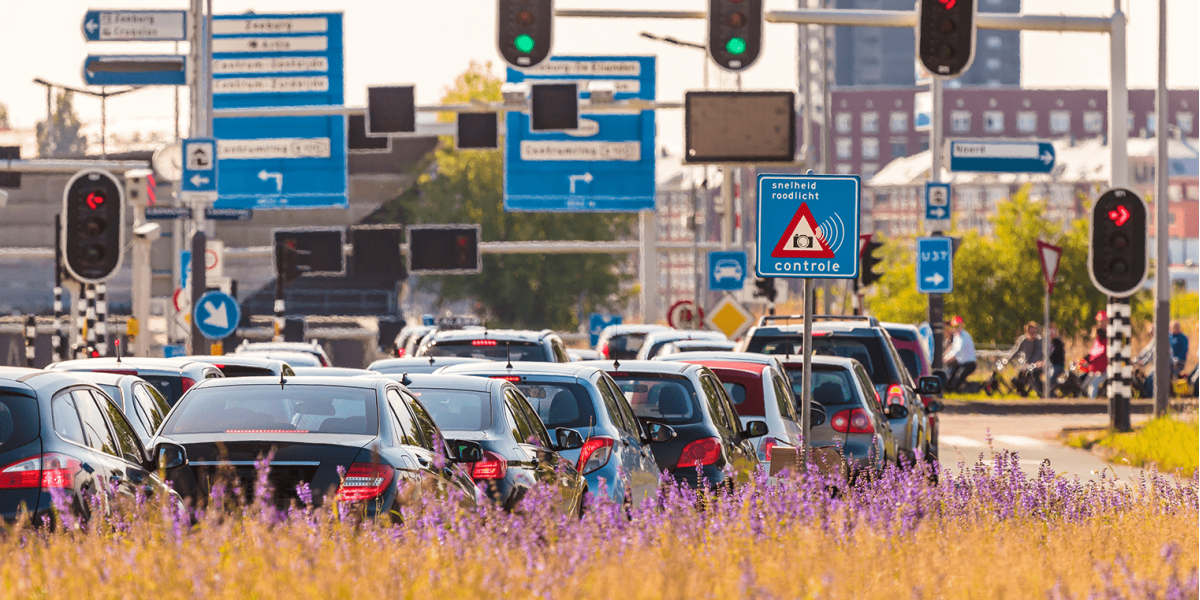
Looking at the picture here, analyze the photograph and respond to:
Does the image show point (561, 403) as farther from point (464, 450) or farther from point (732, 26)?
point (732, 26)

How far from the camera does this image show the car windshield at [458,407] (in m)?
11.4

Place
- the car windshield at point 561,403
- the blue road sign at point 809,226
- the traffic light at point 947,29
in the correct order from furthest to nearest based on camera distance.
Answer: the traffic light at point 947,29, the blue road sign at point 809,226, the car windshield at point 561,403

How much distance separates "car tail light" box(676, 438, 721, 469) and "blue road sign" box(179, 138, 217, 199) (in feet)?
66.6

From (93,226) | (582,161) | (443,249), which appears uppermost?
(582,161)

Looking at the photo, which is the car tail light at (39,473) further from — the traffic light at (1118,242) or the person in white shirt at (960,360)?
the person in white shirt at (960,360)

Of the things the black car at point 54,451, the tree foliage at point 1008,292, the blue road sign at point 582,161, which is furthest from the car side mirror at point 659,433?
the tree foliage at point 1008,292

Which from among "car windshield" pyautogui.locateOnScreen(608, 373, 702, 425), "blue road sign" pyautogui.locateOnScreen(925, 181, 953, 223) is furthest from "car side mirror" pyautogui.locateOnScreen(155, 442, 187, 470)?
"blue road sign" pyautogui.locateOnScreen(925, 181, 953, 223)

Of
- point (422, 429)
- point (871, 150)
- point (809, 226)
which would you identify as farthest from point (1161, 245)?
point (871, 150)

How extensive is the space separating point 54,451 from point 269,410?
4.91 ft

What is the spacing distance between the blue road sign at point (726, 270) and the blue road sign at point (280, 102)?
817 cm

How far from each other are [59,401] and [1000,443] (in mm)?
18569

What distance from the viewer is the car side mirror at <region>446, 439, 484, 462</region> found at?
10.5 m

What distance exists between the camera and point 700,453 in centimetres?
1277

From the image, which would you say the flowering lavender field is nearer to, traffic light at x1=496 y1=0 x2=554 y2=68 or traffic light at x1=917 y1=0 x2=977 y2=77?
traffic light at x1=917 y1=0 x2=977 y2=77
